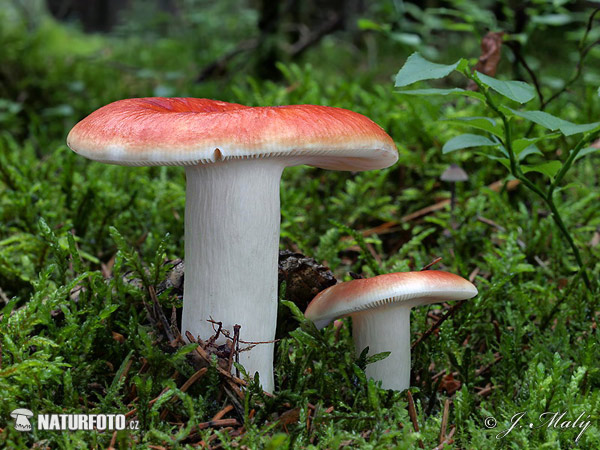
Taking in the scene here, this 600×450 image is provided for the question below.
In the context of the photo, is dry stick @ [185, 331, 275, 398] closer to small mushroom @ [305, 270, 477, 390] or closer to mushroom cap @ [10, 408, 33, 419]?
small mushroom @ [305, 270, 477, 390]

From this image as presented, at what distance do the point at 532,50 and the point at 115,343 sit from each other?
6.39 m

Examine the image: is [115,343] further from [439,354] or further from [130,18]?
[130,18]

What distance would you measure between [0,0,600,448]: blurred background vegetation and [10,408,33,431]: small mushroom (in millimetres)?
22

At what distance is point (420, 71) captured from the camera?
4.48ft

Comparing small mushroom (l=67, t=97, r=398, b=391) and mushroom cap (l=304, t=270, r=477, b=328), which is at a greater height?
small mushroom (l=67, t=97, r=398, b=391)

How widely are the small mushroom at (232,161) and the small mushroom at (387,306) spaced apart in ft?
0.60

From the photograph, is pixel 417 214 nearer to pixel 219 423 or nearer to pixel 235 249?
pixel 235 249

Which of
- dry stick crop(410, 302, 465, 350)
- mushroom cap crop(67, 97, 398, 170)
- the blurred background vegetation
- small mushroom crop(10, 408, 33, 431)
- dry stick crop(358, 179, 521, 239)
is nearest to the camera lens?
mushroom cap crop(67, 97, 398, 170)

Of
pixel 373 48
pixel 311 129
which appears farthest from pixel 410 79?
pixel 373 48

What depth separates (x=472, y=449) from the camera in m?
1.30

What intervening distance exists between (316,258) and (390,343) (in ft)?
2.50

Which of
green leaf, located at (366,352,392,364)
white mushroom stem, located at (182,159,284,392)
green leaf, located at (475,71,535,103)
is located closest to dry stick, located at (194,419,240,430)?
white mushroom stem, located at (182,159,284,392)

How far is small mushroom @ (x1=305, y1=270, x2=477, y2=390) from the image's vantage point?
4.42 ft

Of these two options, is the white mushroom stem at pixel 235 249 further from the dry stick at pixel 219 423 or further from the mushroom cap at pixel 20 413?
the mushroom cap at pixel 20 413
